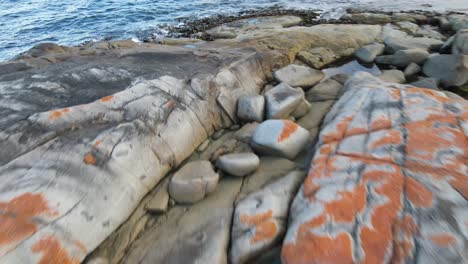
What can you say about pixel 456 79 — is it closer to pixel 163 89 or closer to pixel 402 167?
pixel 402 167

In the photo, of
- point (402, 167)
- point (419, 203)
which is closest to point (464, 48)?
point (402, 167)

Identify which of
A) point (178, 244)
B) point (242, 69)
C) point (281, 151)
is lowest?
point (178, 244)

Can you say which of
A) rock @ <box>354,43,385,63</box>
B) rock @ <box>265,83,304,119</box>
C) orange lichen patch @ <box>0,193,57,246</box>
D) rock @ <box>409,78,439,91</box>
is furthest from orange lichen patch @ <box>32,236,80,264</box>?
rock @ <box>354,43,385,63</box>

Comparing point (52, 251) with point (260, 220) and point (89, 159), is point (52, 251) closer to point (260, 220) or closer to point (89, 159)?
point (89, 159)

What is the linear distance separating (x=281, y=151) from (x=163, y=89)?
1.73 m

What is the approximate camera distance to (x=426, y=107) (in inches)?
123

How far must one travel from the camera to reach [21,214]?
2.16 m

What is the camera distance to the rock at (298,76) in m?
4.75

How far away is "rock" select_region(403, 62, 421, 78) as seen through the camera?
17.4 ft

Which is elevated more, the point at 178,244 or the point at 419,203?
the point at 419,203

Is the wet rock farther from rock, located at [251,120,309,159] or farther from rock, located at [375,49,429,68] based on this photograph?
rock, located at [251,120,309,159]

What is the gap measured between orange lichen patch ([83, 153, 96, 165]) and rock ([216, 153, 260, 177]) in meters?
1.27

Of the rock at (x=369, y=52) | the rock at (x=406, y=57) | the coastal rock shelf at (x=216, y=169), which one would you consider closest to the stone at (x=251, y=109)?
the coastal rock shelf at (x=216, y=169)

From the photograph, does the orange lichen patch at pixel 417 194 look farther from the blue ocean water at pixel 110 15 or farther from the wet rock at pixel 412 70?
the blue ocean water at pixel 110 15
